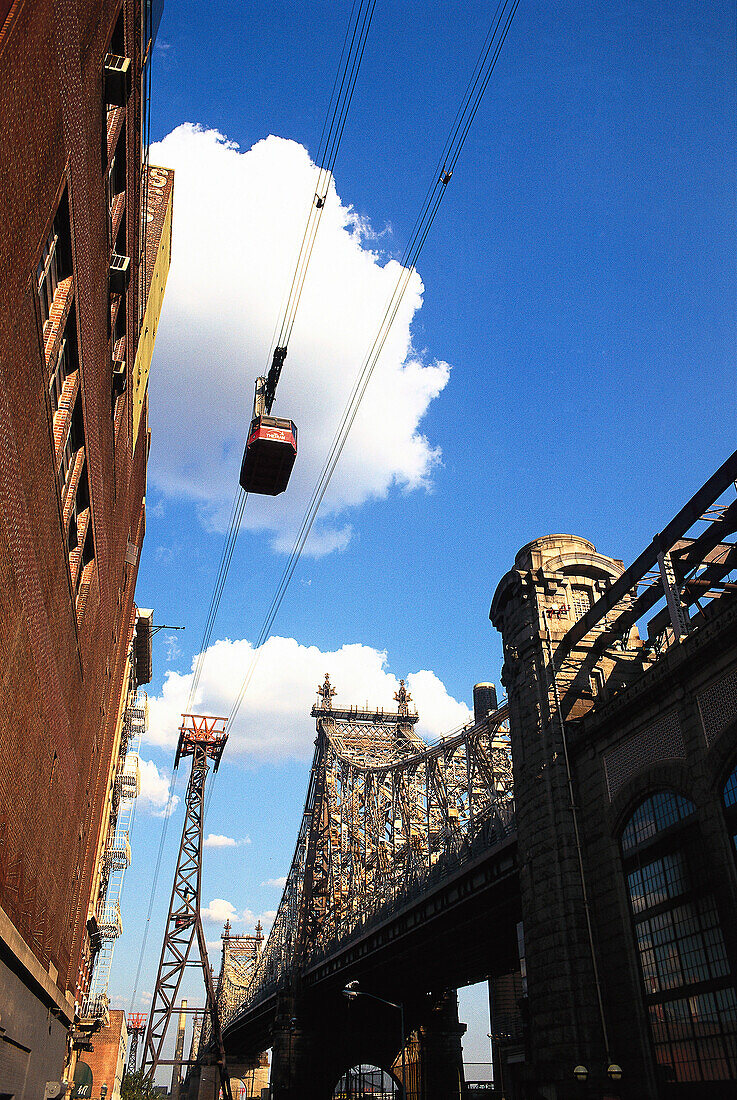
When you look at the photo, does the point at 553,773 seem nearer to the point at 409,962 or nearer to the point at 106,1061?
the point at 409,962

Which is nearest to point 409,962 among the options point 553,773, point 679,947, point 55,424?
point 553,773

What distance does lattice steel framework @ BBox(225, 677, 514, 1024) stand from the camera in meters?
48.6

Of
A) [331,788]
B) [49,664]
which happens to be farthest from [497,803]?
[331,788]

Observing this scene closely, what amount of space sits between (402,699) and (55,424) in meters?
91.5

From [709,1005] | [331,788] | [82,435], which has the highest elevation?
[331,788]

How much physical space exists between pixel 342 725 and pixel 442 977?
164 feet

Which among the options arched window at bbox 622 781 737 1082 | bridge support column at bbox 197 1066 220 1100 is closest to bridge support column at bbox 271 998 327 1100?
bridge support column at bbox 197 1066 220 1100

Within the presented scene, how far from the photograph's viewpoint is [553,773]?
28.2 m

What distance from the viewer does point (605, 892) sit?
25.0m

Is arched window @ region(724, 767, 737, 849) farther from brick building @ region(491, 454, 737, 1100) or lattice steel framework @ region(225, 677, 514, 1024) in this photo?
lattice steel framework @ region(225, 677, 514, 1024)

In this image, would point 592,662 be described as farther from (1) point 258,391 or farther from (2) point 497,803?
(1) point 258,391

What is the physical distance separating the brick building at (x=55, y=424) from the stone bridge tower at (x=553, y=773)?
49.5 feet

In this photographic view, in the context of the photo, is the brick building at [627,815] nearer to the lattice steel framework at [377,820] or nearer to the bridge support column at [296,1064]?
the lattice steel framework at [377,820]

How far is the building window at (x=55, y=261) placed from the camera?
42.7ft
